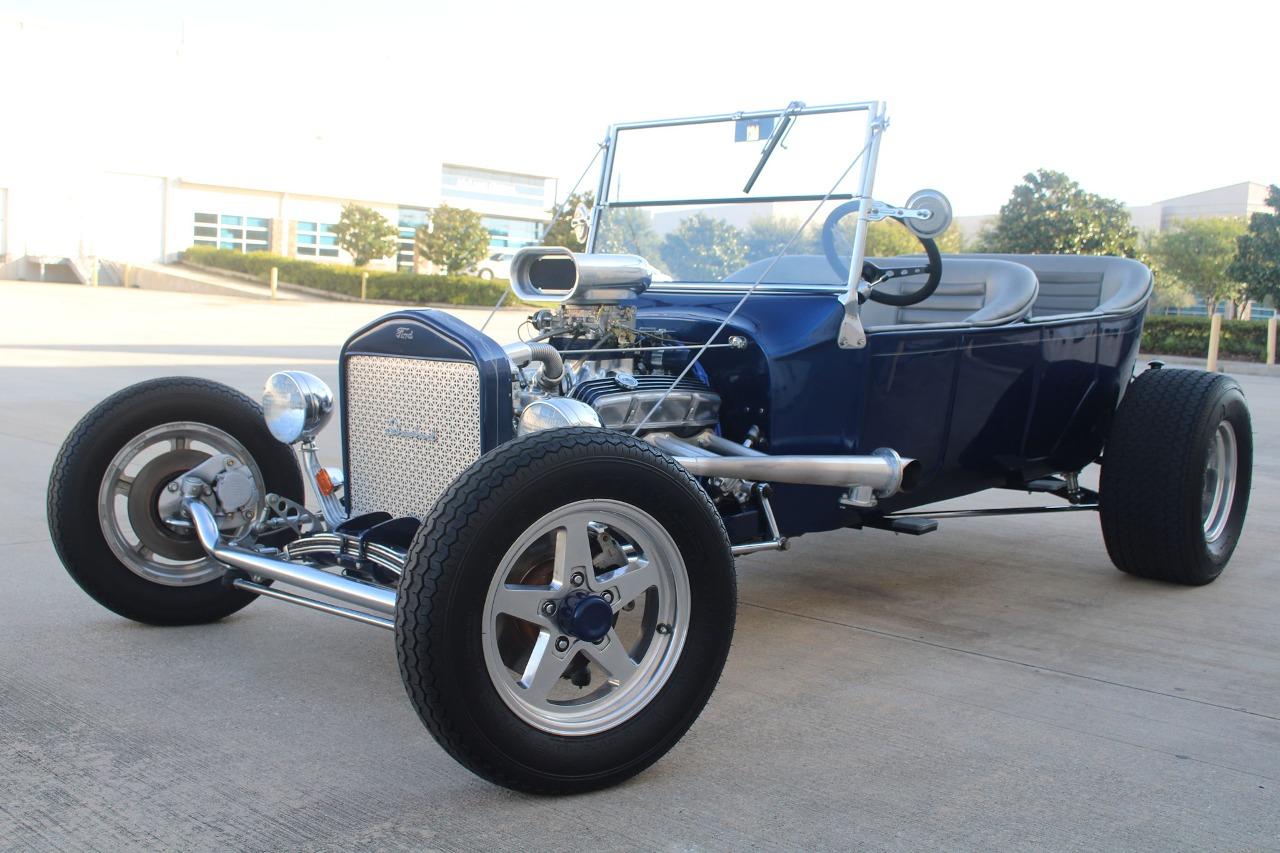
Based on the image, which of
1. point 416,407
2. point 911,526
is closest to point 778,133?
point 911,526

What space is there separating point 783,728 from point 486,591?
1.07 metres

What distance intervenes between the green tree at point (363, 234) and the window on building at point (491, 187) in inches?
392

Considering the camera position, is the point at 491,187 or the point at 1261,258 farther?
the point at 491,187

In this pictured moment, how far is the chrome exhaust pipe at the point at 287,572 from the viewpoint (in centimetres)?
300

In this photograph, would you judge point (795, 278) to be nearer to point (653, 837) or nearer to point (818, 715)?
point (818, 715)

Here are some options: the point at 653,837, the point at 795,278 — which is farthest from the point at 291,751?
the point at 795,278

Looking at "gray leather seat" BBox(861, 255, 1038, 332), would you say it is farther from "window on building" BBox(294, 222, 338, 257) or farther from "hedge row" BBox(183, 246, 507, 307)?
"window on building" BBox(294, 222, 338, 257)

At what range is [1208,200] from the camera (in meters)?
55.3

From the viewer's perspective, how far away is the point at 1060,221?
32.3 metres

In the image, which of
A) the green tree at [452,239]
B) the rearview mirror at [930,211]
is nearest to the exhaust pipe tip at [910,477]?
the rearview mirror at [930,211]

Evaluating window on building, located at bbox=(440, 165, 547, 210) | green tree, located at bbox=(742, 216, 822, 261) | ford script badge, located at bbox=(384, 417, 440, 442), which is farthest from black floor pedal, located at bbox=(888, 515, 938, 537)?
window on building, located at bbox=(440, 165, 547, 210)

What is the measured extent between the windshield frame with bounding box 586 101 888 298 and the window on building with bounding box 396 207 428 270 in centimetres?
4260

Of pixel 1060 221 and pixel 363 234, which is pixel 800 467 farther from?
pixel 363 234

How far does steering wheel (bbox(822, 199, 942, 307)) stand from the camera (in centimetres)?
420
